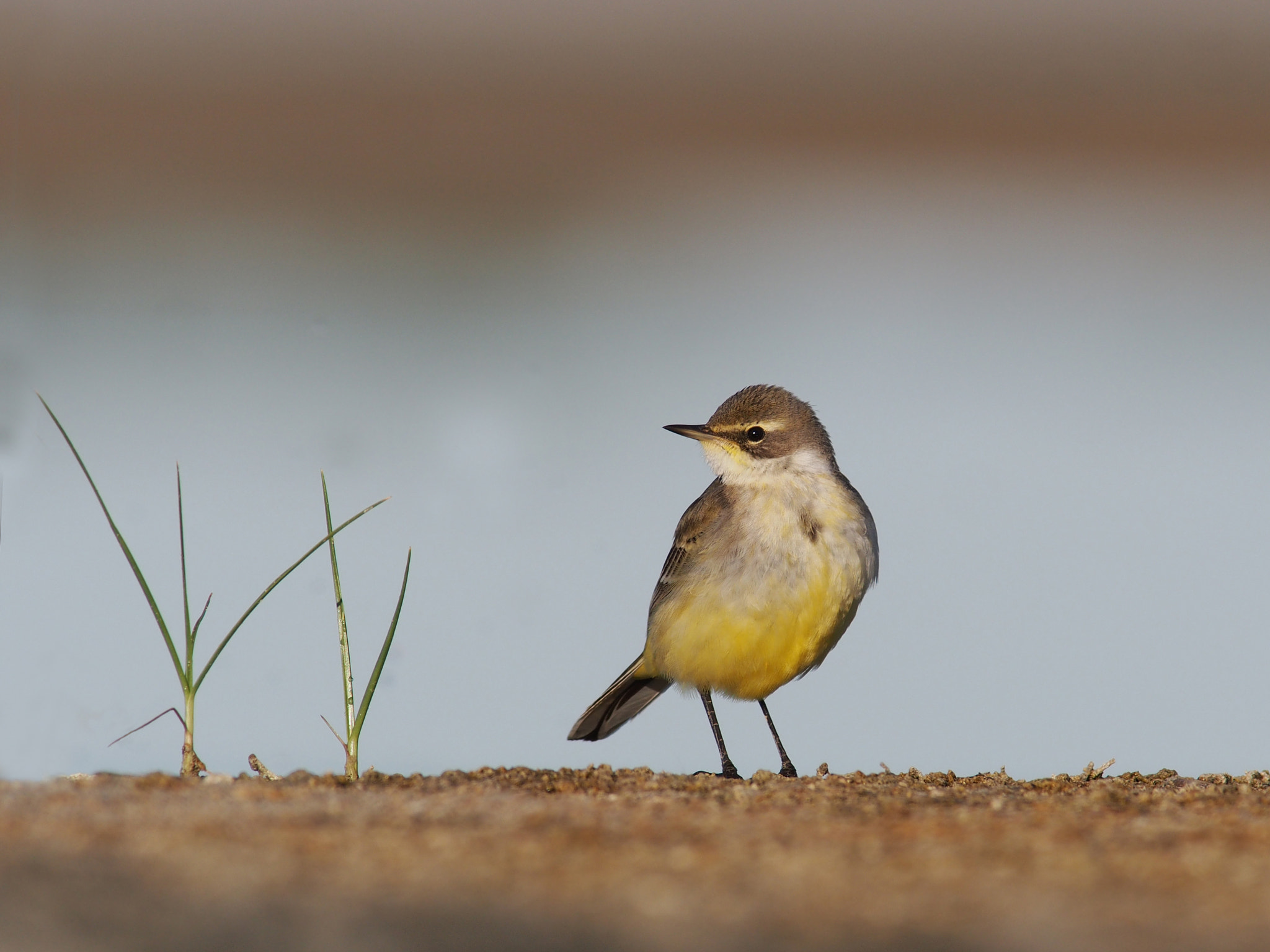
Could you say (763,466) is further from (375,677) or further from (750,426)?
(375,677)

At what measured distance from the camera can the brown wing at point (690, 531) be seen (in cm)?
723

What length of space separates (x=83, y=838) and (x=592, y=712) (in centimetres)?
459

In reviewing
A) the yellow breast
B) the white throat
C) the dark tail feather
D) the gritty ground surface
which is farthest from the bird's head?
the gritty ground surface

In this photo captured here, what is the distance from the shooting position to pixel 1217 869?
2930 mm

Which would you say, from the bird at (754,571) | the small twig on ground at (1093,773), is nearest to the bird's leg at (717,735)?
the bird at (754,571)

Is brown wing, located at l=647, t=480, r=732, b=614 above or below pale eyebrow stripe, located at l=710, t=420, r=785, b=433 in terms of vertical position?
below

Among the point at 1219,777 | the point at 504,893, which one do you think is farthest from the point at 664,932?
the point at 1219,777

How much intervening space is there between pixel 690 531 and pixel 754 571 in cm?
68

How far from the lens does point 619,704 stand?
24.7 feet

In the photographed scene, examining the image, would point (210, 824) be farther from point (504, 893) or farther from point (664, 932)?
point (664, 932)

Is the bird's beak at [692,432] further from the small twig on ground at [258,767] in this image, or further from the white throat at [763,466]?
the small twig on ground at [258,767]

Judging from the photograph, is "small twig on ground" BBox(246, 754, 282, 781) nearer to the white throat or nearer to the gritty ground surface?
the gritty ground surface

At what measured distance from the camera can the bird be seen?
6711mm

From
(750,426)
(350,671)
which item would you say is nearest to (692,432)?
(750,426)
